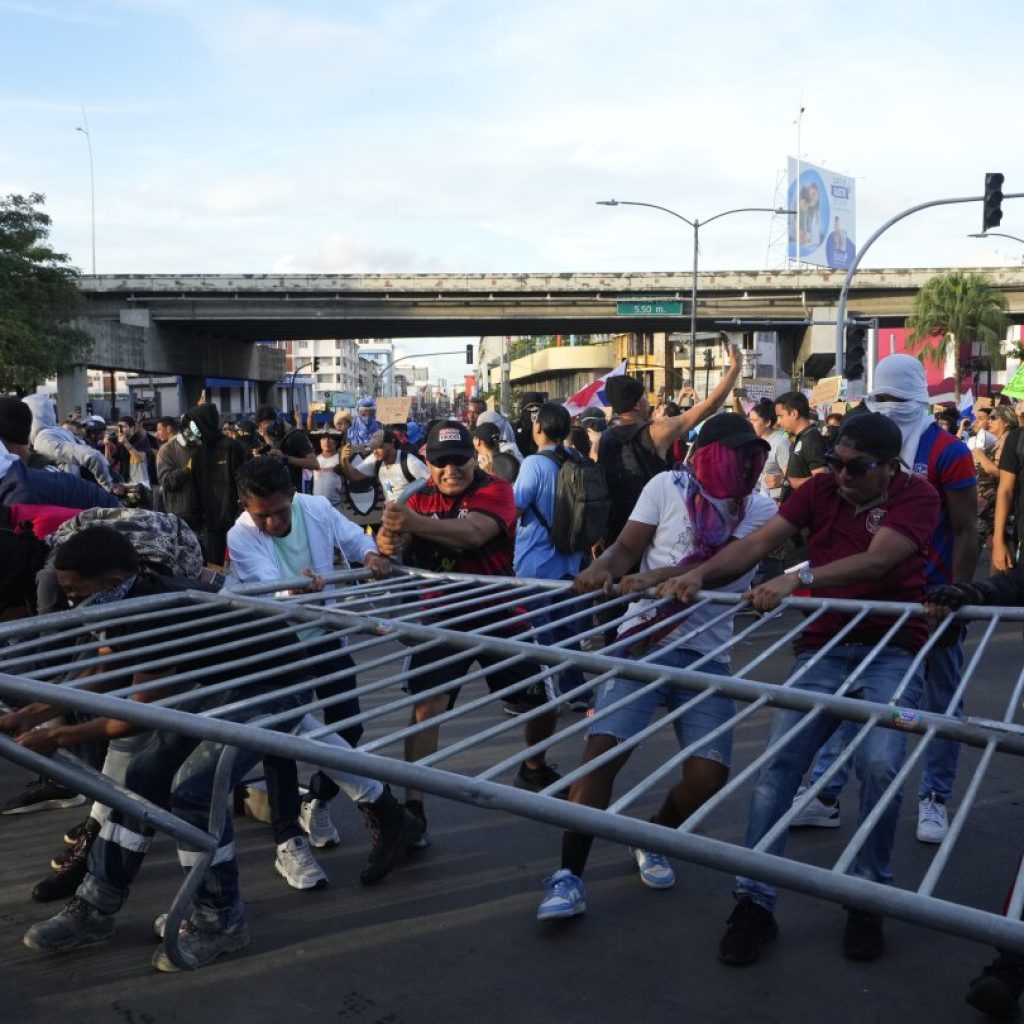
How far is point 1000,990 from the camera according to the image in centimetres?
344

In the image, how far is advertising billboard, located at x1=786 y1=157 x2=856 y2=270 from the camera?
8006cm

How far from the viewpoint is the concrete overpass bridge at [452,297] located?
50.0m

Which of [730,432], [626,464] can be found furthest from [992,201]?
[730,432]

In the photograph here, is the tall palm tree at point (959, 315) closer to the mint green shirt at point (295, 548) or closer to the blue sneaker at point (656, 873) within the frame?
the mint green shirt at point (295, 548)

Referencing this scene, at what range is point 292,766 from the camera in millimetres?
4691

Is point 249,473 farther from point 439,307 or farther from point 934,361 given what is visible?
point 934,361

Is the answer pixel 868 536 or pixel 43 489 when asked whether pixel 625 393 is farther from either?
pixel 868 536

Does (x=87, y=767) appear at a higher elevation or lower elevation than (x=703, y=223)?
lower

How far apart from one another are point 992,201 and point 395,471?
1667 centimetres

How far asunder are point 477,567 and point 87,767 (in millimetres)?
2170

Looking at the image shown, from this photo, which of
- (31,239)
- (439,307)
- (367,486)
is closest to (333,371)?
(439,307)

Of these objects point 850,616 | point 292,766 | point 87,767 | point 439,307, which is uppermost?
point 439,307

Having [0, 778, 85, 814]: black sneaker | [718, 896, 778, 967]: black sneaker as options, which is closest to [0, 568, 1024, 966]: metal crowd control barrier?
[718, 896, 778, 967]: black sneaker

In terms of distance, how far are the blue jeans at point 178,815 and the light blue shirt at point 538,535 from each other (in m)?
3.25
